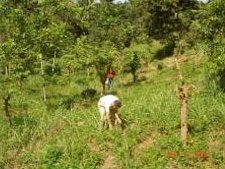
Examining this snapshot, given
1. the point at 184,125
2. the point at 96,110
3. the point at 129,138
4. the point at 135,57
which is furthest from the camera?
the point at 135,57

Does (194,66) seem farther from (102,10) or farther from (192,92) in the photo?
(192,92)

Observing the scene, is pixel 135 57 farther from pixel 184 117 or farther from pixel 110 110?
pixel 184 117

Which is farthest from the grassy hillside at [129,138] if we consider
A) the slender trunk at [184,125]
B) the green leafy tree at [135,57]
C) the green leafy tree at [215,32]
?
the green leafy tree at [135,57]

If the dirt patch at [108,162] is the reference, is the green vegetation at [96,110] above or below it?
above

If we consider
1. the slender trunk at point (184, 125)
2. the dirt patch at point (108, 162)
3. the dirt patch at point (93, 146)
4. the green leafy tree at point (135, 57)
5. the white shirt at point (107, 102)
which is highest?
the green leafy tree at point (135, 57)

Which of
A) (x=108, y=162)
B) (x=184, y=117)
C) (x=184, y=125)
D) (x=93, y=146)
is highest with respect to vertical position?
(x=184, y=117)

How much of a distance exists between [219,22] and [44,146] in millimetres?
7567

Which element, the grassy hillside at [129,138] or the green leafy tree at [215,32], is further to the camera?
the green leafy tree at [215,32]

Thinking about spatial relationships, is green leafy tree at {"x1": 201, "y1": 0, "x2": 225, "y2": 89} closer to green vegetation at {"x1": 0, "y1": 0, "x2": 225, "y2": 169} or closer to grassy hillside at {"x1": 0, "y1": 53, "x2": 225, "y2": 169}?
green vegetation at {"x1": 0, "y1": 0, "x2": 225, "y2": 169}

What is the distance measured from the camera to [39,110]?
79.8 feet

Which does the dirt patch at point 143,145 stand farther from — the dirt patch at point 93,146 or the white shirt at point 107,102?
the white shirt at point 107,102

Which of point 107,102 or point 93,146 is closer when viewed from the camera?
point 107,102

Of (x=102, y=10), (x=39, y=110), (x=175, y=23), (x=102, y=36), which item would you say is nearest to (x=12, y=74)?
(x=39, y=110)

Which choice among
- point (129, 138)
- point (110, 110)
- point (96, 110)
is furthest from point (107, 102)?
point (96, 110)
